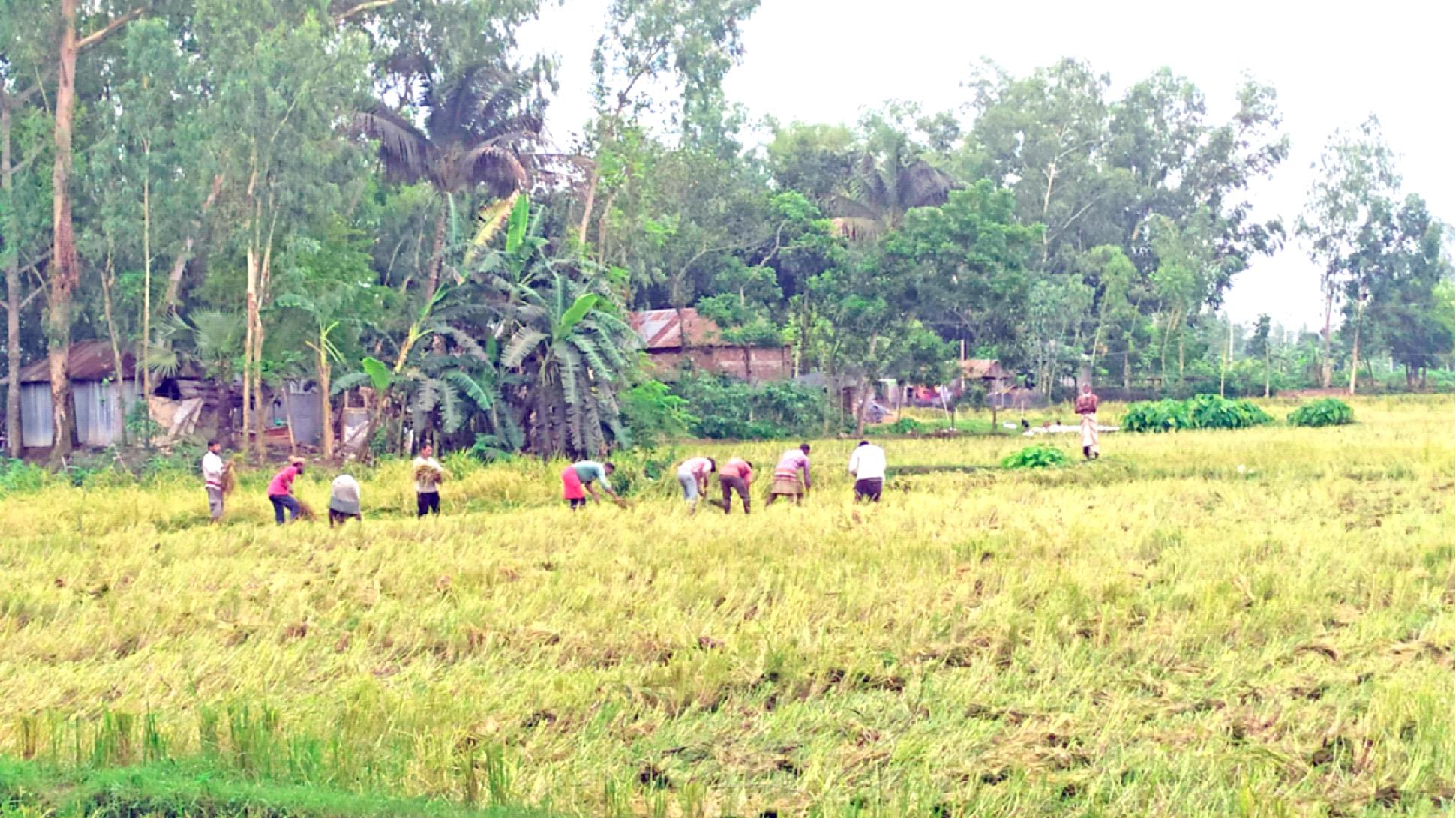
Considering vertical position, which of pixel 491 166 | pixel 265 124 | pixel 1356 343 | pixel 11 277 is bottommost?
pixel 1356 343

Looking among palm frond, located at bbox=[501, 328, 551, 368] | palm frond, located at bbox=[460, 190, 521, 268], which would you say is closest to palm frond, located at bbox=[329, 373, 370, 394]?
palm frond, located at bbox=[501, 328, 551, 368]

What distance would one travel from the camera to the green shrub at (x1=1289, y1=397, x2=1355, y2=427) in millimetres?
32719

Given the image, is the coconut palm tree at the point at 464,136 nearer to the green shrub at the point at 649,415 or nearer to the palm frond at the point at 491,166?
the palm frond at the point at 491,166

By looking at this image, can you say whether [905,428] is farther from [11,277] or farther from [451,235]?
[11,277]

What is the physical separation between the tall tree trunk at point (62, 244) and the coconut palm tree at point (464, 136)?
5.63 m

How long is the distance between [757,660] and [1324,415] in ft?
93.8

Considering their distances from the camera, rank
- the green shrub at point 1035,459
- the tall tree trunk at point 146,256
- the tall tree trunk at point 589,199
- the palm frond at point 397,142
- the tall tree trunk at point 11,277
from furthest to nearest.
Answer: the tall tree trunk at point 589,199 → the palm frond at point 397,142 → the tall tree trunk at point 11,277 → the tall tree trunk at point 146,256 → the green shrub at point 1035,459

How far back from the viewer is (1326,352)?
182 ft

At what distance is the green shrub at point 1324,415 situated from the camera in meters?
32.7

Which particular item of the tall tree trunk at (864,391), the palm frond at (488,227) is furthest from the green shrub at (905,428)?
the palm frond at (488,227)

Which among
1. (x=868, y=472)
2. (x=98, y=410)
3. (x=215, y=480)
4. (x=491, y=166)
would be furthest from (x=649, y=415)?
(x=98, y=410)

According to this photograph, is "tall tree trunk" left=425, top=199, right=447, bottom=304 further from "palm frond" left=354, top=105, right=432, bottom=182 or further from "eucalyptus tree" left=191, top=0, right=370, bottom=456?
"eucalyptus tree" left=191, top=0, right=370, bottom=456

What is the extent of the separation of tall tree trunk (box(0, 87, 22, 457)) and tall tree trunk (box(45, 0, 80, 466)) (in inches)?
36.7

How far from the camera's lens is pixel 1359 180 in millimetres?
54875
